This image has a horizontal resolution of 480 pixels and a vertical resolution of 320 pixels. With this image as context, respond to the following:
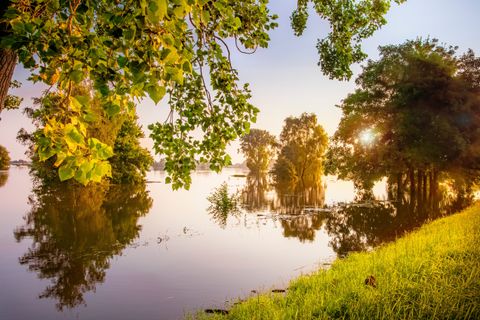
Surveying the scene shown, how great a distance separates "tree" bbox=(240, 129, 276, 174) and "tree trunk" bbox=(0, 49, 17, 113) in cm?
12409

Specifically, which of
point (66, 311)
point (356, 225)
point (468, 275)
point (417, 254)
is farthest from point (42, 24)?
point (356, 225)

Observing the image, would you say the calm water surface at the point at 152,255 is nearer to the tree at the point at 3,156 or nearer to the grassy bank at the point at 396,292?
the grassy bank at the point at 396,292

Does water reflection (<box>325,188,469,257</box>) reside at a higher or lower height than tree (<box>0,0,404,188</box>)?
lower

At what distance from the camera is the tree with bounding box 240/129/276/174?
128 m

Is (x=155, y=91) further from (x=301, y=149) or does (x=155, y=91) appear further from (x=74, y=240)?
(x=301, y=149)

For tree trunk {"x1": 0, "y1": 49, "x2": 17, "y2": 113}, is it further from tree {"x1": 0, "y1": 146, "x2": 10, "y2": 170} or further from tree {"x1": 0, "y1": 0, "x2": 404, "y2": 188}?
tree {"x1": 0, "y1": 146, "x2": 10, "y2": 170}

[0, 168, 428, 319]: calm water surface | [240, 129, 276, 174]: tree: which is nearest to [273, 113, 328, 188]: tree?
[240, 129, 276, 174]: tree

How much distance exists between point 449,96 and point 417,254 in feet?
89.8

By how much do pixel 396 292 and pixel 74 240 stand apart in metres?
16.3

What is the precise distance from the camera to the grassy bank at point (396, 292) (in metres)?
5.68

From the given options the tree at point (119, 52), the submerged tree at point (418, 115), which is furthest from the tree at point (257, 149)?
the tree at point (119, 52)

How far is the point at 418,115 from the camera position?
32.1m

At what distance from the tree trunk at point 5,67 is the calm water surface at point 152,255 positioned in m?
7.82

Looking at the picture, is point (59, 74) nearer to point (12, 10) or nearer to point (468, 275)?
point (12, 10)
